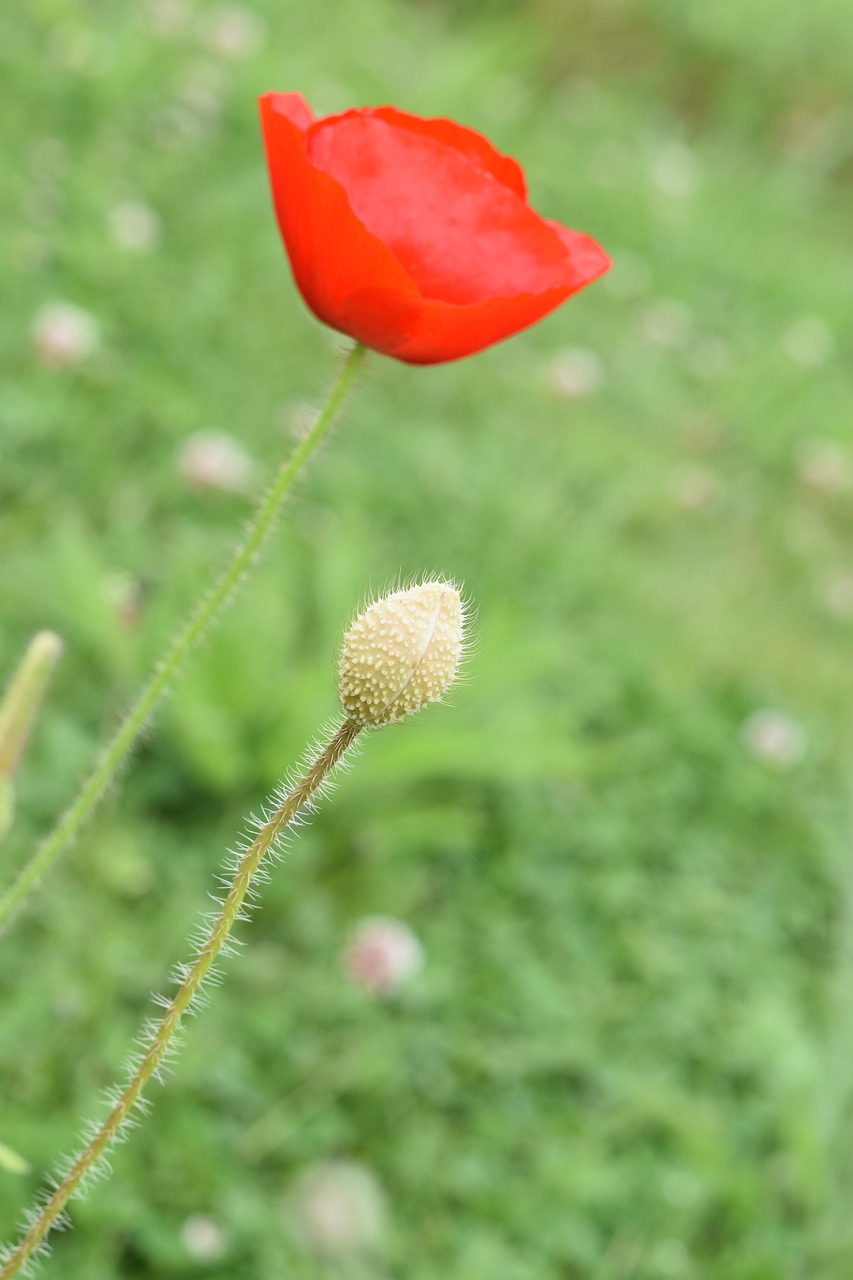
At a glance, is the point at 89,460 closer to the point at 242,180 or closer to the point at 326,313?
the point at 242,180

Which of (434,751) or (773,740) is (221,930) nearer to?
(434,751)

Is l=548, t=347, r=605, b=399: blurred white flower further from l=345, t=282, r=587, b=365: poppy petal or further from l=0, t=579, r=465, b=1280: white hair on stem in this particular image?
l=0, t=579, r=465, b=1280: white hair on stem

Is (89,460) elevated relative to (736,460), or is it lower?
lower

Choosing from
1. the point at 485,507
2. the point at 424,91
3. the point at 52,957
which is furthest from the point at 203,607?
the point at 424,91

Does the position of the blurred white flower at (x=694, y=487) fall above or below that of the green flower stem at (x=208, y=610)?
above

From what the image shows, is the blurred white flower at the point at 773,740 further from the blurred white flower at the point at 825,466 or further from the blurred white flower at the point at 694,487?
the blurred white flower at the point at 825,466

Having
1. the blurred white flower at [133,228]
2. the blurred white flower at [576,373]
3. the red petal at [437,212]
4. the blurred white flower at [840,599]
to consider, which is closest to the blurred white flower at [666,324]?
the blurred white flower at [576,373]
